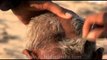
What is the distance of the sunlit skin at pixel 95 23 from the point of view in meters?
1.61

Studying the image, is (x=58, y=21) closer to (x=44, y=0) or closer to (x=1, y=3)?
(x=44, y=0)

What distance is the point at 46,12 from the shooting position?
1.92 meters

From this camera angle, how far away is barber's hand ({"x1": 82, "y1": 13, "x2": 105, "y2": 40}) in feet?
5.31

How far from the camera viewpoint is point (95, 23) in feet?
5.39

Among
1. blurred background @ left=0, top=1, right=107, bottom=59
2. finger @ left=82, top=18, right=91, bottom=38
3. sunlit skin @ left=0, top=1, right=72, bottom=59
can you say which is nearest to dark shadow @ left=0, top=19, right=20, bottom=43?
blurred background @ left=0, top=1, right=107, bottom=59

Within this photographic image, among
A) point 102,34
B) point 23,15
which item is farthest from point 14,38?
point 102,34

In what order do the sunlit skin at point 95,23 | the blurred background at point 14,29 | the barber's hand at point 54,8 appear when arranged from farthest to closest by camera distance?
the blurred background at point 14,29
the barber's hand at point 54,8
the sunlit skin at point 95,23

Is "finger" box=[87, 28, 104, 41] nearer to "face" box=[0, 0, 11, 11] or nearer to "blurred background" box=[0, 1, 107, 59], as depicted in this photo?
"face" box=[0, 0, 11, 11]

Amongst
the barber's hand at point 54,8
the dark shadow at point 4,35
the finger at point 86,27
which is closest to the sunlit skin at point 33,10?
the barber's hand at point 54,8

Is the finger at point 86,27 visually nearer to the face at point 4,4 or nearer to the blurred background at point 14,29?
the face at point 4,4

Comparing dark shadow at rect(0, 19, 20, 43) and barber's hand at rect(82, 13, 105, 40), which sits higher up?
barber's hand at rect(82, 13, 105, 40)

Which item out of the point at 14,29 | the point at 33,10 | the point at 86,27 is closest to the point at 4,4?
the point at 33,10

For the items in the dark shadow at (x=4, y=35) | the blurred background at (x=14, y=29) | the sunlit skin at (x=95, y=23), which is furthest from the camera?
the dark shadow at (x=4, y=35)

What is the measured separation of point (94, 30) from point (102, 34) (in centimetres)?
5
